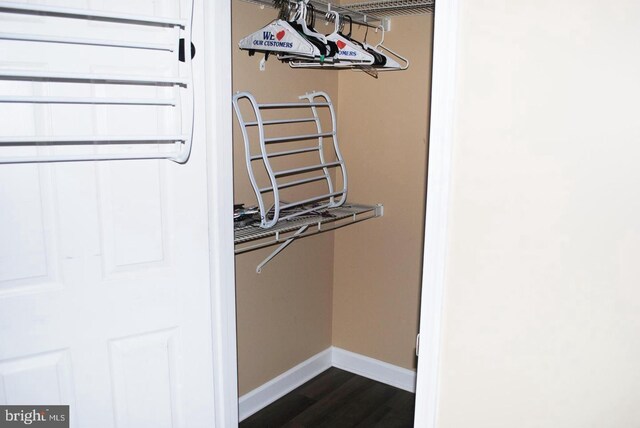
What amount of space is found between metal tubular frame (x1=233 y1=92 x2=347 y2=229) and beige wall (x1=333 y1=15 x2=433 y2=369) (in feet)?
0.62

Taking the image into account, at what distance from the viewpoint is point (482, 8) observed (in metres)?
1.07

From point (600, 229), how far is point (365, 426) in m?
2.07

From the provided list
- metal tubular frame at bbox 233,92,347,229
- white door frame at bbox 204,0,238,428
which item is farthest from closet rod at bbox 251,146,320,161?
white door frame at bbox 204,0,238,428

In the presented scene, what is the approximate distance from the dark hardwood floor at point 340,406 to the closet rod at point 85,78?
185cm

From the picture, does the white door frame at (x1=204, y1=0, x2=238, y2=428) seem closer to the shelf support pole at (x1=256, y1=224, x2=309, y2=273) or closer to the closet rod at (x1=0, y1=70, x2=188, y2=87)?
the closet rod at (x1=0, y1=70, x2=188, y2=87)

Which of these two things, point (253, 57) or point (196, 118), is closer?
point (196, 118)

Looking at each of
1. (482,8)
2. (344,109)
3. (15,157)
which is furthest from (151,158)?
(344,109)

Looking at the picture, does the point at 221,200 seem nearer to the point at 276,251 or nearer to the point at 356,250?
the point at 276,251

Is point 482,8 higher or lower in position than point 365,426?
higher

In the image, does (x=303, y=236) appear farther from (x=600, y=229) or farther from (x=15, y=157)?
(x=600, y=229)

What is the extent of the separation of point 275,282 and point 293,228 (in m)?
0.51

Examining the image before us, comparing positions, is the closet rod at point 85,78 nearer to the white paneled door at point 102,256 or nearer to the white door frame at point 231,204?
the white paneled door at point 102,256

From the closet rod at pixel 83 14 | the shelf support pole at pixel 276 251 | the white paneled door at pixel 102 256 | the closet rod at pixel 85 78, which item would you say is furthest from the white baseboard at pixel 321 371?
the closet rod at pixel 83 14

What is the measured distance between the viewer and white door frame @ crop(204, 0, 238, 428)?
178 cm
